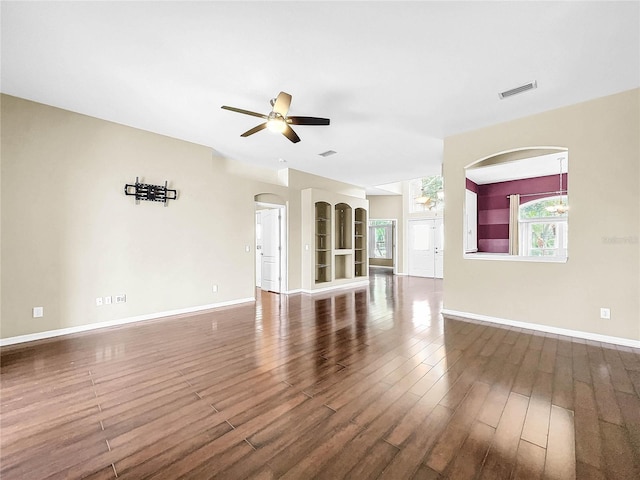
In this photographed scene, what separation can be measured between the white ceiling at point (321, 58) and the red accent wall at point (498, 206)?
3.53m

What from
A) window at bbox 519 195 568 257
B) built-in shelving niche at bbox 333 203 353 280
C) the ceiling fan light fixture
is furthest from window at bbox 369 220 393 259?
the ceiling fan light fixture

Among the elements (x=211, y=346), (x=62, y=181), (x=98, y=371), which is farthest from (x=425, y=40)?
(x=62, y=181)

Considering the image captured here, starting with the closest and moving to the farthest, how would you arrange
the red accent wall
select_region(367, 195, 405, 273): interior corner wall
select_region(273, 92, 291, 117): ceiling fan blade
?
select_region(273, 92, 291, 117): ceiling fan blade, the red accent wall, select_region(367, 195, 405, 273): interior corner wall

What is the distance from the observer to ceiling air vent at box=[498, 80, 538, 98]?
311cm

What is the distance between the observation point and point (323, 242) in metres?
7.82

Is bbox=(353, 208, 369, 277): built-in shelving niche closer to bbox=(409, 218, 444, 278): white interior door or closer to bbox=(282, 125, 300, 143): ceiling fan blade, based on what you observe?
bbox=(409, 218, 444, 278): white interior door

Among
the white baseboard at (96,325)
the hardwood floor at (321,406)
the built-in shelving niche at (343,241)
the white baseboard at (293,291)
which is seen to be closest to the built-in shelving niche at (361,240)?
the built-in shelving niche at (343,241)

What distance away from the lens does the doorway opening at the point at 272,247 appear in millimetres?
6723

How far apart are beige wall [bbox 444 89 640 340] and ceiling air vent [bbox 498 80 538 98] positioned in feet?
2.87

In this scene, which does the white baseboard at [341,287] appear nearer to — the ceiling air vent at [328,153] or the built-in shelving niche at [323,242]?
the built-in shelving niche at [323,242]

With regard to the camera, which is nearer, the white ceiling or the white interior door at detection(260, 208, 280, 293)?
the white ceiling

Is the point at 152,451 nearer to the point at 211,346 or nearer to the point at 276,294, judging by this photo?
the point at 211,346

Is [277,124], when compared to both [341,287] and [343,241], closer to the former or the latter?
[341,287]

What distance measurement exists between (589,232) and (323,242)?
18.0 feet
